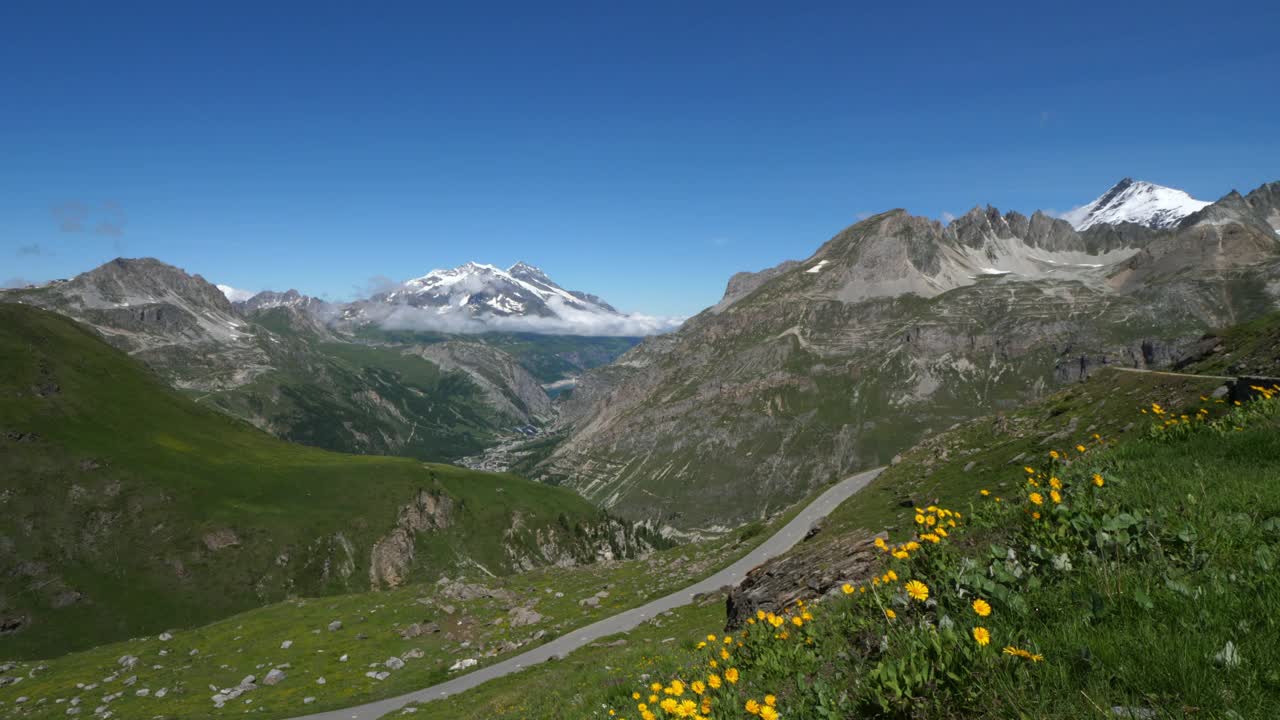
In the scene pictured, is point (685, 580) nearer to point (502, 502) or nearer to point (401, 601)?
point (401, 601)

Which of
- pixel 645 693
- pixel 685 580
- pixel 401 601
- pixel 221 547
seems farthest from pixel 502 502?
pixel 645 693

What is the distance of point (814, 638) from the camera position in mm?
8336

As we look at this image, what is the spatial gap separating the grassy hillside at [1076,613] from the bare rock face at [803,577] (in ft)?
18.7

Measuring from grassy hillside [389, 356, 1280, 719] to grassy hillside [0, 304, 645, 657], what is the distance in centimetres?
15002

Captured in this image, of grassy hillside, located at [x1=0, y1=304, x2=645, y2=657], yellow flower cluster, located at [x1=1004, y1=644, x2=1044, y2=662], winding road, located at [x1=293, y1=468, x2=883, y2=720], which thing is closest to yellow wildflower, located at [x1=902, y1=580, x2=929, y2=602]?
yellow flower cluster, located at [x1=1004, y1=644, x2=1044, y2=662]

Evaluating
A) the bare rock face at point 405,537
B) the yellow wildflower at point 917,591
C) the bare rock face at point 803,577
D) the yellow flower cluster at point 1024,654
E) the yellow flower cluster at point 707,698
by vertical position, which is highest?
the yellow flower cluster at point 1024,654

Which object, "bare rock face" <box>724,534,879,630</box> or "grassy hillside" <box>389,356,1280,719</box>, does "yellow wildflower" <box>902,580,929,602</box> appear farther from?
"bare rock face" <box>724,534,879,630</box>

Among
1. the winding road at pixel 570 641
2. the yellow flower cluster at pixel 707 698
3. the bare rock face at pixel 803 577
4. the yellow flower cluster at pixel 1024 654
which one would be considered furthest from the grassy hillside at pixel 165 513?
the yellow flower cluster at pixel 1024 654

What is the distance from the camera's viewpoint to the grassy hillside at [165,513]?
114250 millimetres

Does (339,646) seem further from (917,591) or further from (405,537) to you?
(405,537)

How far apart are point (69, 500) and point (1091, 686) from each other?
617 ft

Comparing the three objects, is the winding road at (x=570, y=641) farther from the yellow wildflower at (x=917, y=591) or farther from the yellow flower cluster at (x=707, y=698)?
the yellow wildflower at (x=917, y=591)

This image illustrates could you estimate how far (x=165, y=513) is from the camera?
134750 millimetres

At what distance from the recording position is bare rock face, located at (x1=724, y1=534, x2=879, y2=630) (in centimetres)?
1588
